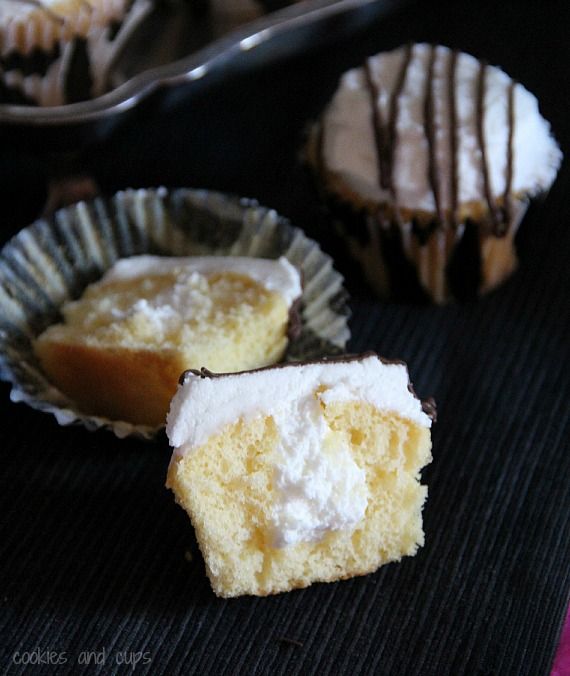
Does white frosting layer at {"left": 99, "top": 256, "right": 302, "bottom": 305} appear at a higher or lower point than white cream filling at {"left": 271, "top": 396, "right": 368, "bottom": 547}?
higher

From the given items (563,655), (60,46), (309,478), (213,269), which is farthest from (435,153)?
(563,655)

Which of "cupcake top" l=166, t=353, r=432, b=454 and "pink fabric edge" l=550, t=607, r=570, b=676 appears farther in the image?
"pink fabric edge" l=550, t=607, r=570, b=676

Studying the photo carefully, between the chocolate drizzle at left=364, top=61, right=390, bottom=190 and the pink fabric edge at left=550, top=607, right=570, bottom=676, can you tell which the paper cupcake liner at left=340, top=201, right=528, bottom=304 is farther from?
the pink fabric edge at left=550, top=607, right=570, bottom=676

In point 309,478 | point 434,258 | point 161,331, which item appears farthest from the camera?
point 434,258

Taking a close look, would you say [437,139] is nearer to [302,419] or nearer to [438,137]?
[438,137]

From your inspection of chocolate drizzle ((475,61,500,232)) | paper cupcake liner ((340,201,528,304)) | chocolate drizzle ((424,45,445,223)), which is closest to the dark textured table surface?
paper cupcake liner ((340,201,528,304))

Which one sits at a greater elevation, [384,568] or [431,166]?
[431,166]

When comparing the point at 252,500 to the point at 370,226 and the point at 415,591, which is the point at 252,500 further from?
the point at 370,226
